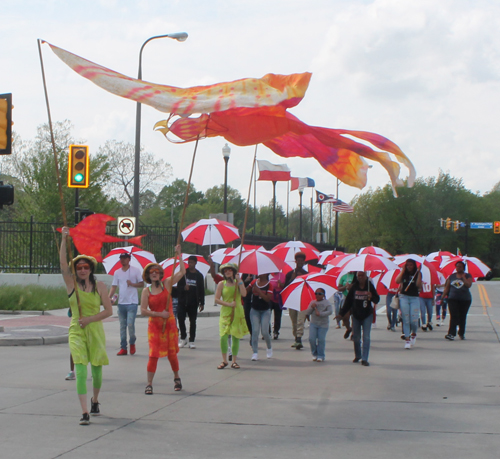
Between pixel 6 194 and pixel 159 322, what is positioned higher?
pixel 6 194

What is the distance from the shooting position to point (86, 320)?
279 inches

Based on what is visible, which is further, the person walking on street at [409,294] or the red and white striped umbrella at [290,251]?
the red and white striped umbrella at [290,251]

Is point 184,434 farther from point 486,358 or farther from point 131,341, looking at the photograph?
point 486,358

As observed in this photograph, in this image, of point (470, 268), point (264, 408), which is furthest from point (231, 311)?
point (470, 268)

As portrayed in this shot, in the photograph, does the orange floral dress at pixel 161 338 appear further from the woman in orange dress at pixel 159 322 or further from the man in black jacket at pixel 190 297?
the man in black jacket at pixel 190 297

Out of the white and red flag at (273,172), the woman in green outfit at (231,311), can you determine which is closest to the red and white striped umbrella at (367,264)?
the woman in green outfit at (231,311)

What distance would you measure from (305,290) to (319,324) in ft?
2.23

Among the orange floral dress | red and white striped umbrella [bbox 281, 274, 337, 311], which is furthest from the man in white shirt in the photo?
the orange floral dress

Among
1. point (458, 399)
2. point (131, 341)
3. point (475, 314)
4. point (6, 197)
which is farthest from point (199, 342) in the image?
point (475, 314)

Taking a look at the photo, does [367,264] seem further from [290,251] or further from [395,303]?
[290,251]

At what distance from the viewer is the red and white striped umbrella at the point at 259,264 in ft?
39.5

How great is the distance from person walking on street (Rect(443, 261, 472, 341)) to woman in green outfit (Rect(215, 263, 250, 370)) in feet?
20.8

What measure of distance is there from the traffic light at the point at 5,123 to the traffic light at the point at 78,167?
2438 mm

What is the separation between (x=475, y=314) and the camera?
78.5ft
